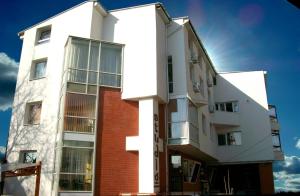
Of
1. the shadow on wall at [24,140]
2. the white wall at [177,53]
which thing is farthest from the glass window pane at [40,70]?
the white wall at [177,53]

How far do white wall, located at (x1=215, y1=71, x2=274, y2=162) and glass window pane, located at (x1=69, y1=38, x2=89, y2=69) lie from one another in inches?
618

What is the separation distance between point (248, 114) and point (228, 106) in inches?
83.0

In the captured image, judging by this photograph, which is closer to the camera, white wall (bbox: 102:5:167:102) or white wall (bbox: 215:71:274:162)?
white wall (bbox: 102:5:167:102)

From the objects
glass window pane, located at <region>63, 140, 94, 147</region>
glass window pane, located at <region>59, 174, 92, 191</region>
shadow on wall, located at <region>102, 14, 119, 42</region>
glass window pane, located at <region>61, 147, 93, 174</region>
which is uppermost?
shadow on wall, located at <region>102, 14, 119, 42</region>

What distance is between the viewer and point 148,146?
17109 mm

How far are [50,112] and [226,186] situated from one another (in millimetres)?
19037

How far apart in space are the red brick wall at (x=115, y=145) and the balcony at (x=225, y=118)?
1217cm

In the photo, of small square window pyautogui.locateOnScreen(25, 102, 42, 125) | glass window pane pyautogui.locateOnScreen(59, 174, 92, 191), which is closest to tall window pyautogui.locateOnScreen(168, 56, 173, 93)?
glass window pane pyautogui.locateOnScreen(59, 174, 92, 191)

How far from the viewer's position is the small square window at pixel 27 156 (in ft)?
59.4

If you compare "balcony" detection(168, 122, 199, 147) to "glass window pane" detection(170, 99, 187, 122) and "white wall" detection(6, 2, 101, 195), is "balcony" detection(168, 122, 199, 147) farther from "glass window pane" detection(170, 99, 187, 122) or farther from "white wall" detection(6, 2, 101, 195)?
"white wall" detection(6, 2, 101, 195)

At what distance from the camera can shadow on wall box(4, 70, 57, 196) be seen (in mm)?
17344

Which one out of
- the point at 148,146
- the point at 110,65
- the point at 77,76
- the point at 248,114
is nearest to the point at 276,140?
the point at 248,114

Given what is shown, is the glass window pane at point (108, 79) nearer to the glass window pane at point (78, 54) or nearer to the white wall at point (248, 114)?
the glass window pane at point (78, 54)

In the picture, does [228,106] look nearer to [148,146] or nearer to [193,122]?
[193,122]
